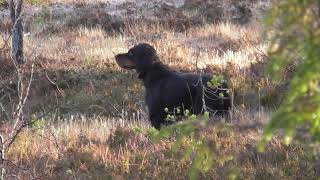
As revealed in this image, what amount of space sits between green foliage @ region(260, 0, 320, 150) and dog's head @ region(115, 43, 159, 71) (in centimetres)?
625

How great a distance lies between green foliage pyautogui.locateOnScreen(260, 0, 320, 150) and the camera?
187 centimetres

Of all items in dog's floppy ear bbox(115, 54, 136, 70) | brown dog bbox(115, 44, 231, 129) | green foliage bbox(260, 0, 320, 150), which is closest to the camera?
green foliage bbox(260, 0, 320, 150)

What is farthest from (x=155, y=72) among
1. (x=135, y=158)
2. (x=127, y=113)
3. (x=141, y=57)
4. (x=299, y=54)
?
(x=299, y=54)

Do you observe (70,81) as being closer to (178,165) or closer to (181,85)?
(181,85)

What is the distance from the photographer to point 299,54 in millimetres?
2070

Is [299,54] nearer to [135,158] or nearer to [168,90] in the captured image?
[135,158]

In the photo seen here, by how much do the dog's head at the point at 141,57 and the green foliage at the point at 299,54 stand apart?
6.25m

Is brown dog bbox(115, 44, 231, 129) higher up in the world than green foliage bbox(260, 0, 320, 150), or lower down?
lower down

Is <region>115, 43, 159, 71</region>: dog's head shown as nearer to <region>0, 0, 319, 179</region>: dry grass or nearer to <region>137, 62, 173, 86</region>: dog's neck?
<region>137, 62, 173, 86</region>: dog's neck

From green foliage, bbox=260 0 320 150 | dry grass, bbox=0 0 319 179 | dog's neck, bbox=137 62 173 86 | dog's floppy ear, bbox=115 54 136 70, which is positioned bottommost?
dry grass, bbox=0 0 319 179

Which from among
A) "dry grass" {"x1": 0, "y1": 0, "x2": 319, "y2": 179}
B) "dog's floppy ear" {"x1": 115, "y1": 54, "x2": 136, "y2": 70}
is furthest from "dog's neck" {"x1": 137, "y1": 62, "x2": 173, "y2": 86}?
"dry grass" {"x1": 0, "y1": 0, "x2": 319, "y2": 179}

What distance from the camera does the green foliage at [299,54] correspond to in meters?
1.87

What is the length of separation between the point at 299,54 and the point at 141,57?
250 inches

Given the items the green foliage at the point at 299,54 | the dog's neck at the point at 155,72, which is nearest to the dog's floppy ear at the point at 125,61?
the dog's neck at the point at 155,72
